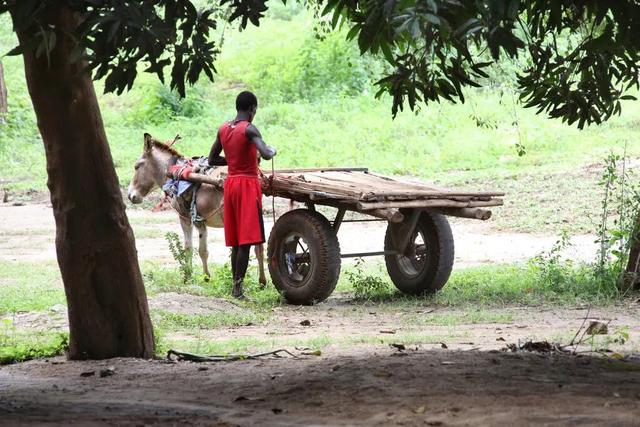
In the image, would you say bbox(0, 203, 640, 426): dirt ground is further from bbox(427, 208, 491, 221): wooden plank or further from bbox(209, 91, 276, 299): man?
bbox(209, 91, 276, 299): man

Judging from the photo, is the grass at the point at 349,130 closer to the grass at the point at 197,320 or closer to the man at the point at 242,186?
the man at the point at 242,186

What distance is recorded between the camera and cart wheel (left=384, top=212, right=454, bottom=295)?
431 inches

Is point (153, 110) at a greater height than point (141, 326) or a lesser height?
greater

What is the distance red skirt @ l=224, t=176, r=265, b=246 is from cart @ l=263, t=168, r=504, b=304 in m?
0.15

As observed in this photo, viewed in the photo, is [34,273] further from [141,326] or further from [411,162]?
[411,162]

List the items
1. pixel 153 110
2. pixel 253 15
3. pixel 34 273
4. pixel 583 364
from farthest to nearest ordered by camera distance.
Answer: pixel 153 110
pixel 34 273
pixel 583 364
pixel 253 15

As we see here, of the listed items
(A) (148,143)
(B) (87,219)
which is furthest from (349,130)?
(B) (87,219)

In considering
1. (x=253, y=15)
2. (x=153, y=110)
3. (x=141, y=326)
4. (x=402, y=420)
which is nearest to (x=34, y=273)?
(x=141, y=326)

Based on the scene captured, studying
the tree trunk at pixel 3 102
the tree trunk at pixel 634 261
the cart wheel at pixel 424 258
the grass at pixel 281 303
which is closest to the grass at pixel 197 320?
the grass at pixel 281 303

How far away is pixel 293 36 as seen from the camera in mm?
31906

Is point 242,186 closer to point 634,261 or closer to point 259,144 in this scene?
point 259,144

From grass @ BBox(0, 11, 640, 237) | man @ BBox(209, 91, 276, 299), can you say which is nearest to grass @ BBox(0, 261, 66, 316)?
man @ BBox(209, 91, 276, 299)

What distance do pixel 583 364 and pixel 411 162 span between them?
16.1 metres

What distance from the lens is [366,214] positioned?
35.1 ft
